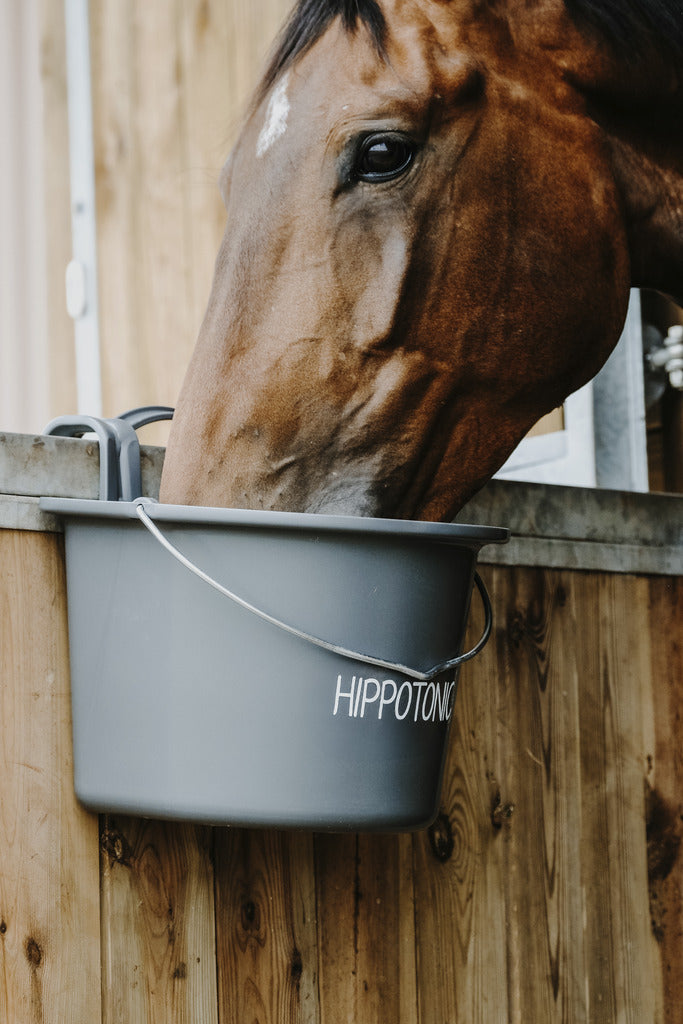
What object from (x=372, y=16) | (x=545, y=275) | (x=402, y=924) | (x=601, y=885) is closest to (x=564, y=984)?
(x=601, y=885)

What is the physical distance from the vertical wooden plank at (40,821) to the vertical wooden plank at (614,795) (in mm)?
585

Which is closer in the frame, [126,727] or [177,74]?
[126,727]

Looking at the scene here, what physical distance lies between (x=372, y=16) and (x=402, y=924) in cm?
82

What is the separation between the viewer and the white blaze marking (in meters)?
0.99

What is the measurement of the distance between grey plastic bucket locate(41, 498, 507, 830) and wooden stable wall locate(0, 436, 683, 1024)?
3.1 inches

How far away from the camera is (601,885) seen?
1.24 m

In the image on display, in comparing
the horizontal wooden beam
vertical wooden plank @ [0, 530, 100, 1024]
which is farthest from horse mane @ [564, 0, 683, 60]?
vertical wooden plank @ [0, 530, 100, 1024]

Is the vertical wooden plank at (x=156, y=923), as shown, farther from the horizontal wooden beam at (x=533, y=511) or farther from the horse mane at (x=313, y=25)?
the horse mane at (x=313, y=25)

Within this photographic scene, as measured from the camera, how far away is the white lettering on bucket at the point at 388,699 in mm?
817

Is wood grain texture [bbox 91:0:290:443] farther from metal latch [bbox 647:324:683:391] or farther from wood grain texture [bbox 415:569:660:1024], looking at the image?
wood grain texture [bbox 415:569:660:1024]

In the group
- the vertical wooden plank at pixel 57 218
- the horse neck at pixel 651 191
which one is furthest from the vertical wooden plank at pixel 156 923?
the vertical wooden plank at pixel 57 218

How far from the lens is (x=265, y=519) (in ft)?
2.58

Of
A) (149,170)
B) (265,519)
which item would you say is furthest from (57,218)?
(265,519)

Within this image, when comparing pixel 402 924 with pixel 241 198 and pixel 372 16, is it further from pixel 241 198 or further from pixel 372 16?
pixel 372 16
